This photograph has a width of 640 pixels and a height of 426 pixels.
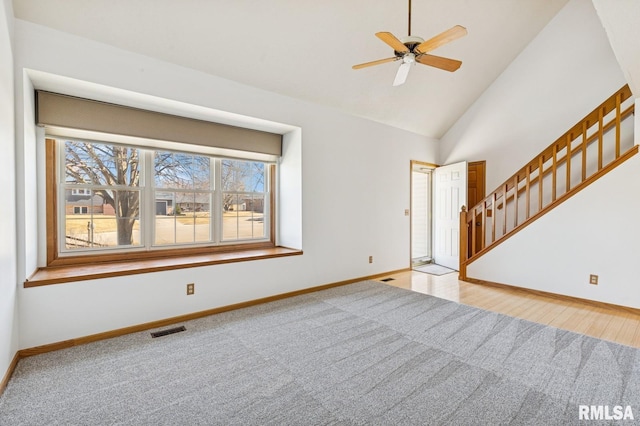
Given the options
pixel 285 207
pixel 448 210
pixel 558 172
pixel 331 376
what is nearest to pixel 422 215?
pixel 448 210

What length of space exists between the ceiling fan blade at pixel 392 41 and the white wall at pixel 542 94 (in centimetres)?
364

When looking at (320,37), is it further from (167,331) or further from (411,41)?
(167,331)

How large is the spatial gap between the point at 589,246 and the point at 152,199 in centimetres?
524

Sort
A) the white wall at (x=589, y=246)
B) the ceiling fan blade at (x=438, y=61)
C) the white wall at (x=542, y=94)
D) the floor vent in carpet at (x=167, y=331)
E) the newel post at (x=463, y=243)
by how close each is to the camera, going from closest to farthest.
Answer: the ceiling fan blade at (x=438, y=61), the floor vent in carpet at (x=167, y=331), the white wall at (x=589, y=246), the white wall at (x=542, y=94), the newel post at (x=463, y=243)

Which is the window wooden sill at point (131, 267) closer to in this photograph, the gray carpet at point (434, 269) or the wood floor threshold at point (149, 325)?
the wood floor threshold at point (149, 325)

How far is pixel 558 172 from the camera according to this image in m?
4.48

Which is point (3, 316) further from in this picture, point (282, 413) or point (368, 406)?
point (368, 406)

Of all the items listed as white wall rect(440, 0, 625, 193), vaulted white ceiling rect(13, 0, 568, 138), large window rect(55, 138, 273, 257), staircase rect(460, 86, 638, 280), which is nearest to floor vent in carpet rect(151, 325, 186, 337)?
large window rect(55, 138, 273, 257)

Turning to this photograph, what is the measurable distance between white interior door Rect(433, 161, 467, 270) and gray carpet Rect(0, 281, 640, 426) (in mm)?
2470

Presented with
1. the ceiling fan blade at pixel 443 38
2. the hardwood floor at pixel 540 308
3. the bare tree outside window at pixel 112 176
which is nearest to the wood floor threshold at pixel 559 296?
the hardwood floor at pixel 540 308

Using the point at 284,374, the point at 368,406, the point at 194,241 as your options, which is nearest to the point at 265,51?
the point at 194,241

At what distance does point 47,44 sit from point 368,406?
11.9ft

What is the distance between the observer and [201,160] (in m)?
3.78

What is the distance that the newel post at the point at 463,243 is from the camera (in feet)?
15.7
